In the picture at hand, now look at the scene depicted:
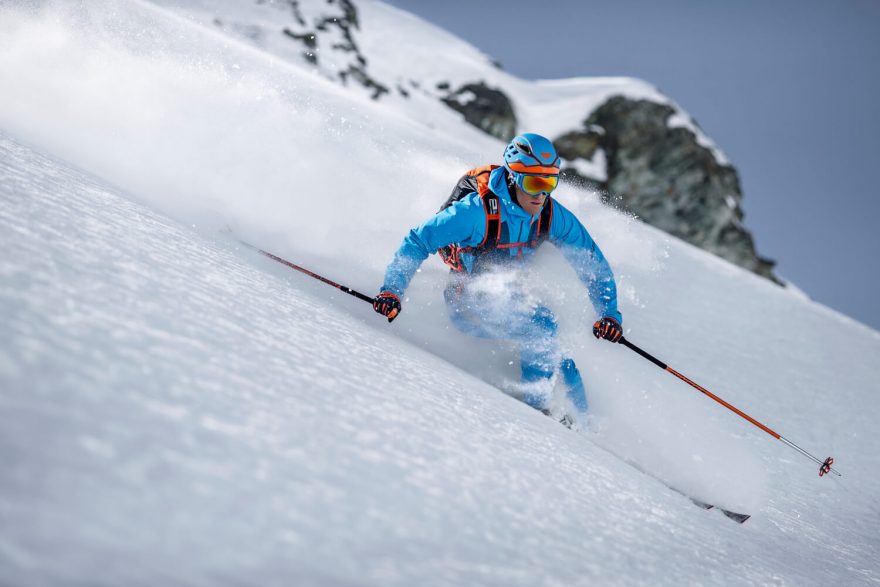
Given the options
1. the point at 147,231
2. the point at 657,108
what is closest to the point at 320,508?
the point at 147,231

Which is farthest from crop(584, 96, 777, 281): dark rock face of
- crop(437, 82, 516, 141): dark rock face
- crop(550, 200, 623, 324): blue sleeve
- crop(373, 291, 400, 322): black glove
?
crop(373, 291, 400, 322): black glove

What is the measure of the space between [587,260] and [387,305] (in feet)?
6.03

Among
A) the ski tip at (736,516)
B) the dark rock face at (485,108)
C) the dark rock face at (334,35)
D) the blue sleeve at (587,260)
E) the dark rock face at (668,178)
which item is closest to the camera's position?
the ski tip at (736,516)

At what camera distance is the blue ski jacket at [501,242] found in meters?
3.67

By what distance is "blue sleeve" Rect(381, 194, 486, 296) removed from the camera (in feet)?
12.0

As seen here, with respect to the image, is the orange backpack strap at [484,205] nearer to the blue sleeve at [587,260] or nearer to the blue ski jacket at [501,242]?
the blue ski jacket at [501,242]

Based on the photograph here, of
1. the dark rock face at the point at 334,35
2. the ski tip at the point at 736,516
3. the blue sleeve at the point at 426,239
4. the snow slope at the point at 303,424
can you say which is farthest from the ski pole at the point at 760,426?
the dark rock face at the point at 334,35

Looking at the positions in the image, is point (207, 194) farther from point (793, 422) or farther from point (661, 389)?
point (793, 422)

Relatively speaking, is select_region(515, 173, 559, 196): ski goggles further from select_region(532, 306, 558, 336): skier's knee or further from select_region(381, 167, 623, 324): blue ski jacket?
select_region(532, 306, 558, 336): skier's knee

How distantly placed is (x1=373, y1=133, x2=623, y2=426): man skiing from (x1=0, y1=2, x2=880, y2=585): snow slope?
0.80 feet

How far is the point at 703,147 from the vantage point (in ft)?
176

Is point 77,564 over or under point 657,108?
under

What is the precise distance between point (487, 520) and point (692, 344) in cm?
530

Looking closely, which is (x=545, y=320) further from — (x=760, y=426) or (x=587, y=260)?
(x=760, y=426)
